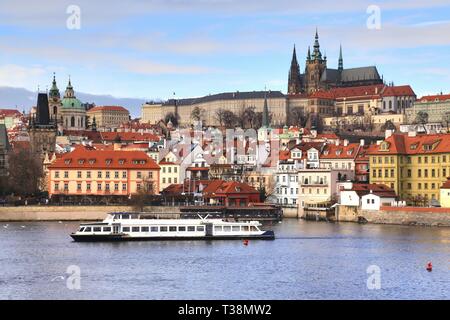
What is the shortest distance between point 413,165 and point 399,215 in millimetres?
9301

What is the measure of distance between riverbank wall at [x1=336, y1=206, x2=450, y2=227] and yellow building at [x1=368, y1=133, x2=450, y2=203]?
17.1 ft

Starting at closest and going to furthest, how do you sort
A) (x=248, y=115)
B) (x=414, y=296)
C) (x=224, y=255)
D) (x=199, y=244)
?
(x=414, y=296)
(x=224, y=255)
(x=199, y=244)
(x=248, y=115)

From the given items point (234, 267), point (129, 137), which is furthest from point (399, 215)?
point (129, 137)

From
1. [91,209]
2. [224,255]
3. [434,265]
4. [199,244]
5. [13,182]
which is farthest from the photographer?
[13,182]

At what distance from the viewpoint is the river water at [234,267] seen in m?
34.2

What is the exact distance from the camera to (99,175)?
79.9m

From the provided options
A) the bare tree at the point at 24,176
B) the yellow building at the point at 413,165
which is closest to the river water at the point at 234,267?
the yellow building at the point at 413,165

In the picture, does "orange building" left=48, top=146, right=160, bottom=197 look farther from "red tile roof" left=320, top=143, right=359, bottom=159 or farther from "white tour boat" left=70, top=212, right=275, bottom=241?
"white tour boat" left=70, top=212, right=275, bottom=241

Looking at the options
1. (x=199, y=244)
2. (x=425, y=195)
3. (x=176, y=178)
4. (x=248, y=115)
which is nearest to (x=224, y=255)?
(x=199, y=244)

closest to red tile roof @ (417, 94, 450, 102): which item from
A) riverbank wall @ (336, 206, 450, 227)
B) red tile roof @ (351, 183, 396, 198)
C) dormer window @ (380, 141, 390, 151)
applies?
dormer window @ (380, 141, 390, 151)

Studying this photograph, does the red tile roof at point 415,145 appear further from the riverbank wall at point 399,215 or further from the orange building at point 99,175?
the orange building at point 99,175

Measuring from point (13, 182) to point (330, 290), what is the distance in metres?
56.3

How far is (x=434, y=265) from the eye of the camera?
41531mm

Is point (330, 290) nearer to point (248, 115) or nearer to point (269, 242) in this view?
point (269, 242)
